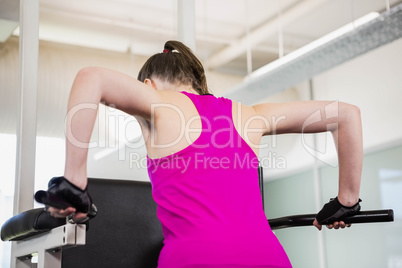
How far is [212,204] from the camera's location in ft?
3.27

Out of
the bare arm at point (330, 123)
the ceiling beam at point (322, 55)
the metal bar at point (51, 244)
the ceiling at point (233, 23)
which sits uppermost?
the ceiling at point (233, 23)

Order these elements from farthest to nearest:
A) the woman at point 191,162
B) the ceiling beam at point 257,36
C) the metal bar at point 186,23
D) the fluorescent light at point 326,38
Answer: the ceiling beam at point 257,36, the fluorescent light at point 326,38, the metal bar at point 186,23, the woman at point 191,162

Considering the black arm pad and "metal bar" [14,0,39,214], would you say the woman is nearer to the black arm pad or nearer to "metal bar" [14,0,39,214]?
the black arm pad

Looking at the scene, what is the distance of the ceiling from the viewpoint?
2.79m

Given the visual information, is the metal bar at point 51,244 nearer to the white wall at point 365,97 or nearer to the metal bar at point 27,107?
the metal bar at point 27,107

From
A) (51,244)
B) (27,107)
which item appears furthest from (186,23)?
(51,244)

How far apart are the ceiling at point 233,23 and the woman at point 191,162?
149cm

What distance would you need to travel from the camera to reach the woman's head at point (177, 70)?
1172 millimetres

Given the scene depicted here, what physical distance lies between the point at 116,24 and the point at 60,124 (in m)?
0.96

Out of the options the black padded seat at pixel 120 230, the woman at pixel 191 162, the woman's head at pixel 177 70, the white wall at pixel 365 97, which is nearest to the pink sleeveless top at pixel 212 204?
the woman at pixel 191 162

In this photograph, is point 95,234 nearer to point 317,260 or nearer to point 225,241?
point 225,241

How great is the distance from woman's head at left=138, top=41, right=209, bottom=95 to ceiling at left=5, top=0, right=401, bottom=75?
1.33 metres

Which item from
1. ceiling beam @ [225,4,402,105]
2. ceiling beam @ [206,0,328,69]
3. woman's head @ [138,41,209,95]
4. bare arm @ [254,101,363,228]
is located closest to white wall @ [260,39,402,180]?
ceiling beam @ [225,4,402,105]

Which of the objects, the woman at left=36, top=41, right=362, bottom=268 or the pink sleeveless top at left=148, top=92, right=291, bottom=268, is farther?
the pink sleeveless top at left=148, top=92, right=291, bottom=268
